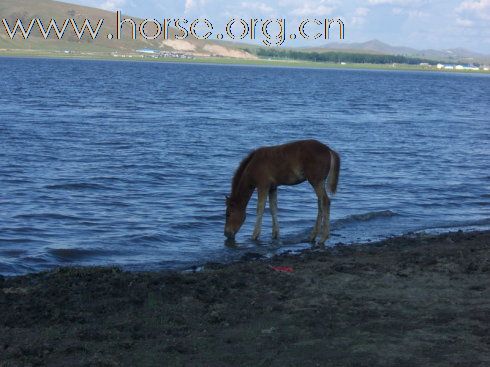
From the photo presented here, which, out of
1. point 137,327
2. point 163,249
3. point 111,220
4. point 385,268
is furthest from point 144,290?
point 111,220

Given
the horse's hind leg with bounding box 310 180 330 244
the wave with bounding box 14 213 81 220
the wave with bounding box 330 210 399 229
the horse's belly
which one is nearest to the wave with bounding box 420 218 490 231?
the wave with bounding box 330 210 399 229

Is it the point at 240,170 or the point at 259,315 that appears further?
the point at 240,170

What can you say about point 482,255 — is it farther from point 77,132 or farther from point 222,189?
point 77,132

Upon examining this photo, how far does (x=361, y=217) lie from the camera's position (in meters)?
15.7

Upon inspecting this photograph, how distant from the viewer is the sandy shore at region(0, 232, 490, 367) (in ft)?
20.9

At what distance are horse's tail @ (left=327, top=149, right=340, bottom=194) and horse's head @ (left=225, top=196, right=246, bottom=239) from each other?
1484 millimetres

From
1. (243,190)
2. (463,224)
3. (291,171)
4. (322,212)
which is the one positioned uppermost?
(291,171)

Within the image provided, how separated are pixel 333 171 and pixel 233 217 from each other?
180 cm

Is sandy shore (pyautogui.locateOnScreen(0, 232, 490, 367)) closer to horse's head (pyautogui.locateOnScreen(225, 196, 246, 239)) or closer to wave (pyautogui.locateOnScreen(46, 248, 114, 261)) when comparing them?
wave (pyautogui.locateOnScreen(46, 248, 114, 261))

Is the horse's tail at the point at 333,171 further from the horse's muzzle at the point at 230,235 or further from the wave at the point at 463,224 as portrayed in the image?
the wave at the point at 463,224

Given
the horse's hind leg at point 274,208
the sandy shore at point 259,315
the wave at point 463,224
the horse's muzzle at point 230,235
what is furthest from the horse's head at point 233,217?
the wave at point 463,224

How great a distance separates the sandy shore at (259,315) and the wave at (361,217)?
4617 millimetres

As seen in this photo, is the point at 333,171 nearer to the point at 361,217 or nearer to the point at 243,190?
the point at 243,190

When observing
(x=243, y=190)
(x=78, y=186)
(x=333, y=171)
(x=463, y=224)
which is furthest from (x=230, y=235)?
(x=78, y=186)
